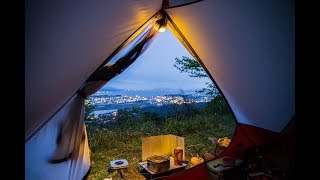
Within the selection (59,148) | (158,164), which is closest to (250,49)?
(158,164)

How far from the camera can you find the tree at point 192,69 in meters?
8.39

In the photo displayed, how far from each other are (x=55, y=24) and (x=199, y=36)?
2041mm

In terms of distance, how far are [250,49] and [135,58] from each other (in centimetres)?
186

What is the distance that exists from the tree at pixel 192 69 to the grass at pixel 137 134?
43.2 inches

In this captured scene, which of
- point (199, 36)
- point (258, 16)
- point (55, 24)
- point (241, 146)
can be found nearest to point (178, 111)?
point (241, 146)

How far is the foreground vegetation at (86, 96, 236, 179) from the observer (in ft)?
19.6

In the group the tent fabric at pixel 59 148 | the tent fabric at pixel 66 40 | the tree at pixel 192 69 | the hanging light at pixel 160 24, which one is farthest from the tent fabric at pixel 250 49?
the tree at pixel 192 69

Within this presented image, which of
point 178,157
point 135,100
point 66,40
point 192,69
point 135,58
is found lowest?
Result: point 178,157

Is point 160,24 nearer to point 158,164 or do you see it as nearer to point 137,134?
point 158,164

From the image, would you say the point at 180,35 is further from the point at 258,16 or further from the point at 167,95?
the point at 167,95

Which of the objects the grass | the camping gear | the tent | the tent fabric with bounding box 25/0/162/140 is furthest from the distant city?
the camping gear

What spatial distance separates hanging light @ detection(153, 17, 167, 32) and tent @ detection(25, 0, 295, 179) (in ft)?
0.07

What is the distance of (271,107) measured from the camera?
Result: 2773 mm

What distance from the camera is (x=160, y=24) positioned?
10.6 feet
